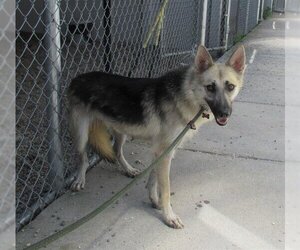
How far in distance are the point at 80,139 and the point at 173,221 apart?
1.14m

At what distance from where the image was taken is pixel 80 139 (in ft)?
13.4

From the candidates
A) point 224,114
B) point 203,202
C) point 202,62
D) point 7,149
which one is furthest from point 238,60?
point 7,149

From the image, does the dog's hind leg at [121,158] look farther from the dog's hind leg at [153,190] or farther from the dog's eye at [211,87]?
the dog's eye at [211,87]

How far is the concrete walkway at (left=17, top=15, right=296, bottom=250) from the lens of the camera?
10.9 ft

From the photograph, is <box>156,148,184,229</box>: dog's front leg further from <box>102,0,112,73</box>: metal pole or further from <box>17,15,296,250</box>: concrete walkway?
<box>102,0,112,73</box>: metal pole

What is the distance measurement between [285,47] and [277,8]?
15.1 m

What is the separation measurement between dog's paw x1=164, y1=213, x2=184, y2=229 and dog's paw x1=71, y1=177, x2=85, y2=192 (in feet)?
2.89

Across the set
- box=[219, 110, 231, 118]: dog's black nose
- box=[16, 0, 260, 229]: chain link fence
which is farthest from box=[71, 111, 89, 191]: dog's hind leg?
box=[219, 110, 231, 118]: dog's black nose

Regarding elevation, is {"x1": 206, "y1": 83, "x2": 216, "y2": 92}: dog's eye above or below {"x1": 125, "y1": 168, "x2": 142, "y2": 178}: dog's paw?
above

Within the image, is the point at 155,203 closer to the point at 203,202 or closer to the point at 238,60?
the point at 203,202

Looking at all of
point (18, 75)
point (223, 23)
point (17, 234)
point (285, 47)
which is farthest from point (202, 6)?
point (17, 234)

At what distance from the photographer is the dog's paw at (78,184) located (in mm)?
4027

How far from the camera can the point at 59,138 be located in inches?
150

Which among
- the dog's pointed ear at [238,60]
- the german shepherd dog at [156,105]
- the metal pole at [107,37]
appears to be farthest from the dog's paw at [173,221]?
the metal pole at [107,37]
